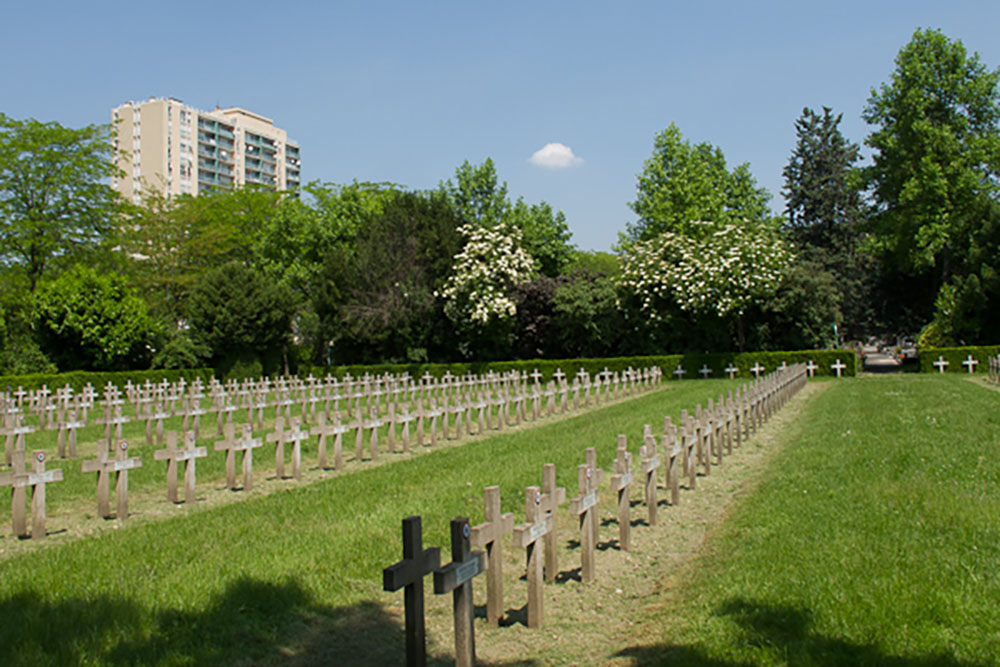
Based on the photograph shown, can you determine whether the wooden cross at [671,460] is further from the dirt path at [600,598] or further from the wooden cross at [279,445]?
the wooden cross at [279,445]

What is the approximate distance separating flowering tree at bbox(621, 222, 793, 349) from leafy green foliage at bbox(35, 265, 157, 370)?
26347 mm

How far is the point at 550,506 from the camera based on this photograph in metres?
5.95

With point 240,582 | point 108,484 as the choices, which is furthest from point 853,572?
point 108,484

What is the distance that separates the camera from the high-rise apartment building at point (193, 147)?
100 meters

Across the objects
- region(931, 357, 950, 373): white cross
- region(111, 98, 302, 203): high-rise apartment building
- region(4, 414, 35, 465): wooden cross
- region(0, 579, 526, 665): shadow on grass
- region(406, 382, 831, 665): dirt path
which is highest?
region(111, 98, 302, 203): high-rise apartment building

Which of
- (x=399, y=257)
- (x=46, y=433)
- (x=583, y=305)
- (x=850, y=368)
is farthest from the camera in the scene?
(x=399, y=257)

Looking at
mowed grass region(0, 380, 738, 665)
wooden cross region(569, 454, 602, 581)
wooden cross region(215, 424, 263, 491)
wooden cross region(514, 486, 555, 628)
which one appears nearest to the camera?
mowed grass region(0, 380, 738, 665)

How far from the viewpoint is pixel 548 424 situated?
1945cm

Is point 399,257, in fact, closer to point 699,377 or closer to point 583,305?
point 583,305

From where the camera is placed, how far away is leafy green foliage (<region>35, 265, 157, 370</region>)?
1447 inches

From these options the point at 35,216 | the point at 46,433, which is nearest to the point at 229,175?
the point at 35,216

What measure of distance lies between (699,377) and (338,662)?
3505 cm

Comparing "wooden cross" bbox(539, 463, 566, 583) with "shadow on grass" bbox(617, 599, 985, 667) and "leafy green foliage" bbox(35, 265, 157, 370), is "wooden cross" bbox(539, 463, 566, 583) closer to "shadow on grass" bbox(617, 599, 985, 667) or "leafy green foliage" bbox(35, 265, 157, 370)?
"shadow on grass" bbox(617, 599, 985, 667)

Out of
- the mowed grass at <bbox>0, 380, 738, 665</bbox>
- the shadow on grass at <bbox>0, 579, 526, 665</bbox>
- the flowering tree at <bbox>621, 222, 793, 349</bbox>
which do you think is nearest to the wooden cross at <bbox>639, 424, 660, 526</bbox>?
the mowed grass at <bbox>0, 380, 738, 665</bbox>
